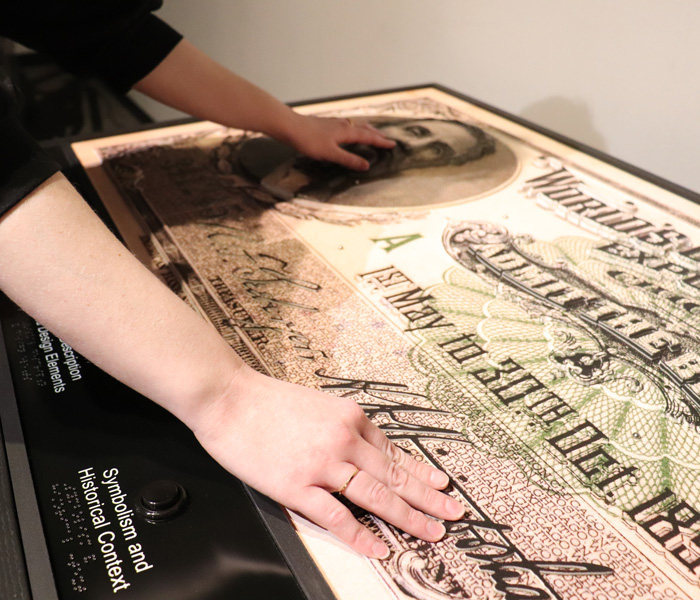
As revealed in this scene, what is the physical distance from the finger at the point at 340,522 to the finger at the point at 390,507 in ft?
0.05

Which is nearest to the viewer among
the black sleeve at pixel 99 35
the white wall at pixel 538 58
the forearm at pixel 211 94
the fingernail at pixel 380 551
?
the fingernail at pixel 380 551

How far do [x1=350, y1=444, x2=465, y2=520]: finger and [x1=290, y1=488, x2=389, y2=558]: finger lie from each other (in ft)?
0.07

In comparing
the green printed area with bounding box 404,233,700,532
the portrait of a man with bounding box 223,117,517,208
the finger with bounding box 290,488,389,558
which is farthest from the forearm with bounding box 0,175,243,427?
the portrait of a man with bounding box 223,117,517,208

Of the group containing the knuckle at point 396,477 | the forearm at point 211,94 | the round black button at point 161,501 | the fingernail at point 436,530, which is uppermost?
the forearm at point 211,94

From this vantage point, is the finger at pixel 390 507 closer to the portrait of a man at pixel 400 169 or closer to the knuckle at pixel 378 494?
the knuckle at pixel 378 494

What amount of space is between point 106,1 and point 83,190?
11.4 inches

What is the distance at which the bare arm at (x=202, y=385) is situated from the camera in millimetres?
526

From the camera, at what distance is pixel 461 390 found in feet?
2.19

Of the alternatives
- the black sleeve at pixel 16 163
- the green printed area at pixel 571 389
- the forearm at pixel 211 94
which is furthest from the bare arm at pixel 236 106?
the black sleeve at pixel 16 163

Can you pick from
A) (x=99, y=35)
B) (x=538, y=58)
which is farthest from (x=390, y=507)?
(x=538, y=58)

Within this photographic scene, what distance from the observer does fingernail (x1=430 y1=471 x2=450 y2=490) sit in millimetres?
559

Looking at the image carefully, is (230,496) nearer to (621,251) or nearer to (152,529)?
(152,529)

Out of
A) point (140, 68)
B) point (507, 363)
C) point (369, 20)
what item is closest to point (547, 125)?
point (369, 20)

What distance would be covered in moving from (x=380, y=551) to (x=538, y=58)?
1389 millimetres
